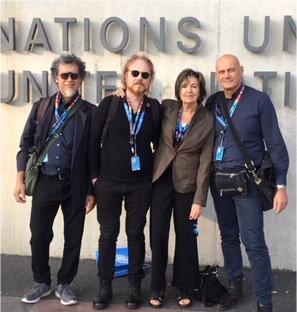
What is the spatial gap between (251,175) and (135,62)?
1264mm

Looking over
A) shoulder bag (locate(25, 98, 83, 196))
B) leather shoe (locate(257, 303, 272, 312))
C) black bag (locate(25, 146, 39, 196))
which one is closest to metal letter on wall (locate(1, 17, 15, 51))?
shoulder bag (locate(25, 98, 83, 196))

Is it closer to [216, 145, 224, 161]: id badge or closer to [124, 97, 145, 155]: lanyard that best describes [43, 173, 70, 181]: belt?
[124, 97, 145, 155]: lanyard

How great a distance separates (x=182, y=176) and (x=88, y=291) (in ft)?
4.75

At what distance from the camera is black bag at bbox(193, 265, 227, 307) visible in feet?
12.2

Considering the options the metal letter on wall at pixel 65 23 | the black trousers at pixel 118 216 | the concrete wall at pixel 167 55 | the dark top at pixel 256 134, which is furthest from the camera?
the metal letter on wall at pixel 65 23

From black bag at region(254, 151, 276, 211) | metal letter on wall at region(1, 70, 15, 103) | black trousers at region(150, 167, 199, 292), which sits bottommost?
black trousers at region(150, 167, 199, 292)

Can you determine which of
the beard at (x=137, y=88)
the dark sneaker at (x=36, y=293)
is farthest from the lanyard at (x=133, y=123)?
the dark sneaker at (x=36, y=293)

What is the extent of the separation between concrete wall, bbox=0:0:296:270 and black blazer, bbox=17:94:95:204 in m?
0.95

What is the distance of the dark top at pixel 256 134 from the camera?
10.9 feet

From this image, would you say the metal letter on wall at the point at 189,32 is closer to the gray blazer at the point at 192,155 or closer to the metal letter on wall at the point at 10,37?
the gray blazer at the point at 192,155

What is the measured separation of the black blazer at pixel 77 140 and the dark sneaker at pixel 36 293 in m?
0.87

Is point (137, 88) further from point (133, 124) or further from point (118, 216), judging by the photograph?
point (118, 216)

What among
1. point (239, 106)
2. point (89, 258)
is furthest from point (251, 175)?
point (89, 258)

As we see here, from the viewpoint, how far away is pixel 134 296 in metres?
3.71
